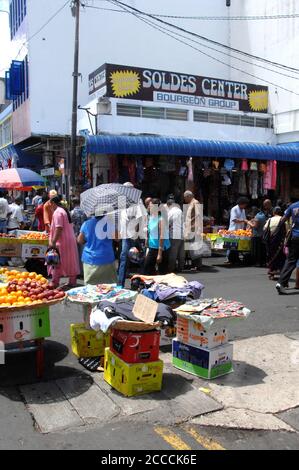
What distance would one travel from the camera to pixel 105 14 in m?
21.7

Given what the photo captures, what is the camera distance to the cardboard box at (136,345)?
4602 mm

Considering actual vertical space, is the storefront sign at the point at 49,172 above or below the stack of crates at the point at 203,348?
above

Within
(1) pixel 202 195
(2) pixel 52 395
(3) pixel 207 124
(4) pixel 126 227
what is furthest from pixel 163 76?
(2) pixel 52 395

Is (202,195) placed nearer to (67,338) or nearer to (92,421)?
(67,338)

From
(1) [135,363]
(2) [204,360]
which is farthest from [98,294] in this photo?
(2) [204,360]

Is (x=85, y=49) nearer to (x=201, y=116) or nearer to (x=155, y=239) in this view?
(x=201, y=116)

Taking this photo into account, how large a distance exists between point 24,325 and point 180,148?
38.3ft

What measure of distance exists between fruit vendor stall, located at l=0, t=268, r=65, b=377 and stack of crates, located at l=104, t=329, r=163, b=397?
783 millimetres

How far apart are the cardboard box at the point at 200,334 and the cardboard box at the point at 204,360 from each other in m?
0.06

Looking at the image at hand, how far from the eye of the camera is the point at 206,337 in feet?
16.2

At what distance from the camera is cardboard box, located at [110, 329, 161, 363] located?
15.1 feet
